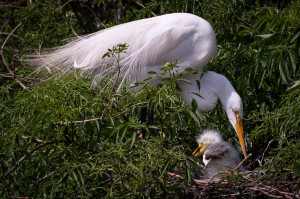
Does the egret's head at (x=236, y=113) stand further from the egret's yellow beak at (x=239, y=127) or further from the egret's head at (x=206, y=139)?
the egret's head at (x=206, y=139)

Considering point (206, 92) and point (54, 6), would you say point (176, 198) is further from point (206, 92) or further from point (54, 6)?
point (54, 6)

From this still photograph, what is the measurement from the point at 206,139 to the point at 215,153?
0.51 ft

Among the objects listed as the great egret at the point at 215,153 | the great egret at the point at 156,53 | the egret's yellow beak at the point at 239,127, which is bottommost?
the great egret at the point at 215,153

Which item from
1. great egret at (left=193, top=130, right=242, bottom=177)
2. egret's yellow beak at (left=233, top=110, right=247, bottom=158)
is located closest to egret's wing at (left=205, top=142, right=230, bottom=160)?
great egret at (left=193, top=130, right=242, bottom=177)

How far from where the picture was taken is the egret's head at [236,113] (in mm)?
3035

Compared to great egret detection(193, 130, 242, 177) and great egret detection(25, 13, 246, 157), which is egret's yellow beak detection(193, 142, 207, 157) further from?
great egret detection(25, 13, 246, 157)

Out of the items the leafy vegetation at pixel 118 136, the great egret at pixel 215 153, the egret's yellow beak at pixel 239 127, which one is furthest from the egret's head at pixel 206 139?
the egret's yellow beak at pixel 239 127

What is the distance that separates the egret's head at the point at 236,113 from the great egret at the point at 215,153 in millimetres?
131

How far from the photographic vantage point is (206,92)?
328 cm

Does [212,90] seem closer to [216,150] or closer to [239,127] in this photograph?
[239,127]

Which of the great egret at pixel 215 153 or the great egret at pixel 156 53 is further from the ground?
the great egret at pixel 156 53

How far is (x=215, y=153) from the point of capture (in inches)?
120

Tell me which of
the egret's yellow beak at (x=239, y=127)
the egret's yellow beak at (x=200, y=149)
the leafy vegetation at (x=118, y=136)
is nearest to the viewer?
the leafy vegetation at (x=118, y=136)

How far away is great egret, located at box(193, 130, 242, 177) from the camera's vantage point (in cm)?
305
